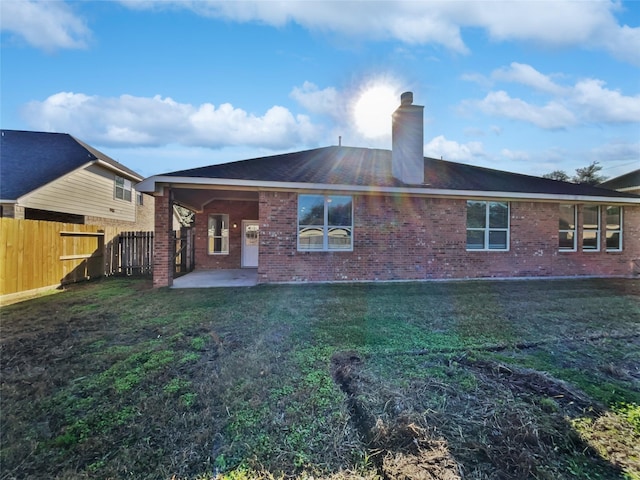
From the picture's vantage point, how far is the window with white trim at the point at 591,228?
11.1 metres

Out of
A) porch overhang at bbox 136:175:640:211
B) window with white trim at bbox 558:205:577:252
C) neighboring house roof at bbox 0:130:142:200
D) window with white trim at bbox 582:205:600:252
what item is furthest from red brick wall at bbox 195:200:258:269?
window with white trim at bbox 582:205:600:252

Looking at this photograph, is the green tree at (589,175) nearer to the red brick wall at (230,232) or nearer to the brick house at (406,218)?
the brick house at (406,218)

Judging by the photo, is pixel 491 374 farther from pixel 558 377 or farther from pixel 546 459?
pixel 546 459

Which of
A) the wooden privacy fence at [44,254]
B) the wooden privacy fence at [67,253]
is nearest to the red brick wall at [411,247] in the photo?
the wooden privacy fence at [67,253]

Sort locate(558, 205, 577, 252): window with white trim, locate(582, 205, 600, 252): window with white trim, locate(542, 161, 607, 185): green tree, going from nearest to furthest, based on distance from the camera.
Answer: locate(558, 205, 577, 252): window with white trim < locate(582, 205, 600, 252): window with white trim < locate(542, 161, 607, 185): green tree

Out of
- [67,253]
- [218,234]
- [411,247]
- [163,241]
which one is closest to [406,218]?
[411,247]

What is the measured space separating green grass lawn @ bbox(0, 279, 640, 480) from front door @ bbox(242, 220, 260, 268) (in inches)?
277

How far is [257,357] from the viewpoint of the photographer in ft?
12.4

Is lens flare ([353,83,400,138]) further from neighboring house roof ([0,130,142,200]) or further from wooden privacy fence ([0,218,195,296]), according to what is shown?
neighboring house roof ([0,130,142,200])

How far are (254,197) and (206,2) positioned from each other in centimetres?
571

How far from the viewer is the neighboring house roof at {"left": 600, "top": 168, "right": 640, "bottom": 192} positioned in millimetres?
16245

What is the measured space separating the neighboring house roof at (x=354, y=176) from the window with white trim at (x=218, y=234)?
3381mm

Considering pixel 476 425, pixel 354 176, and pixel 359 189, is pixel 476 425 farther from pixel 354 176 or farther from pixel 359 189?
pixel 354 176

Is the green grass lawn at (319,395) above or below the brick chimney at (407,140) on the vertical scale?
below
